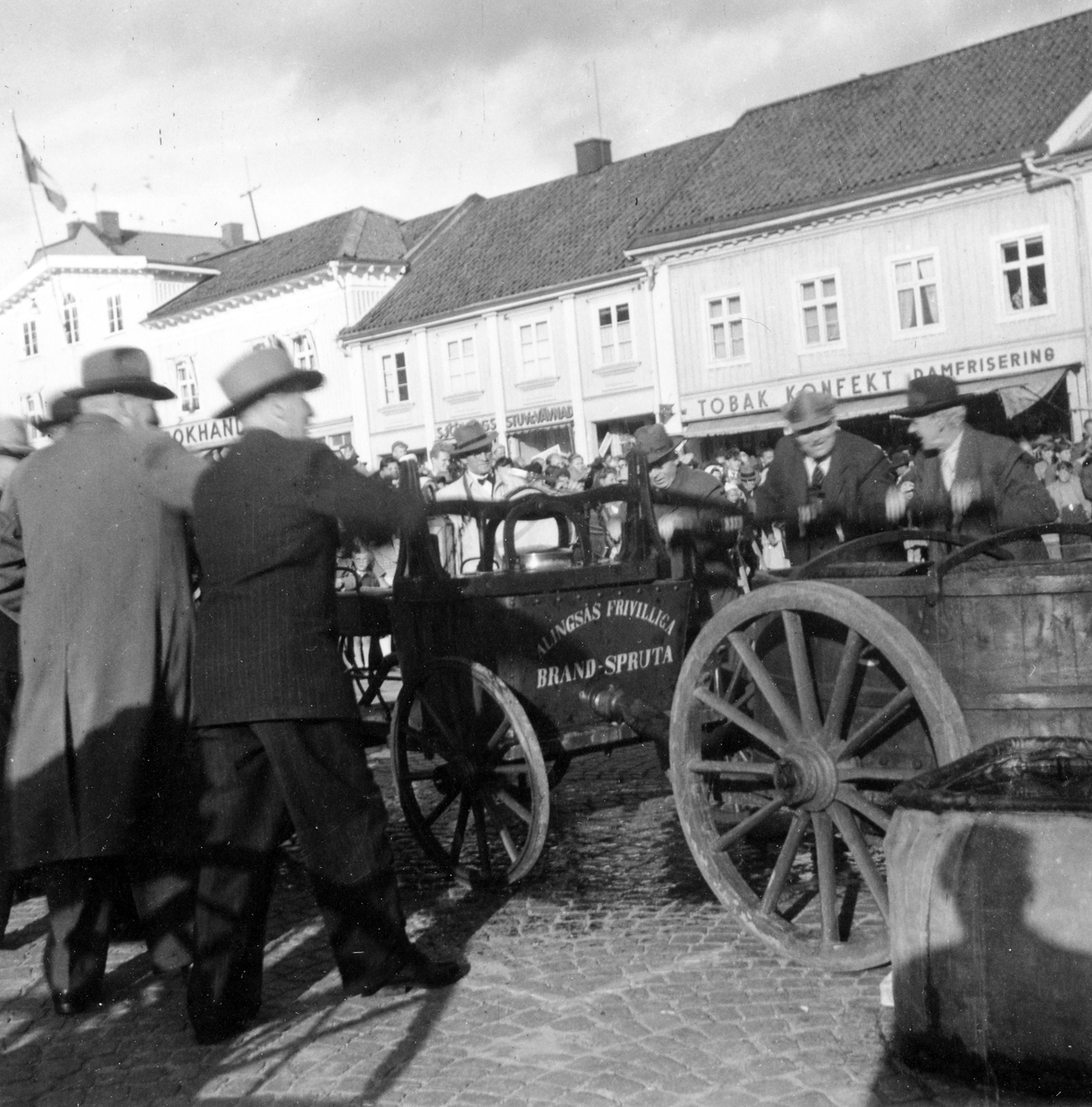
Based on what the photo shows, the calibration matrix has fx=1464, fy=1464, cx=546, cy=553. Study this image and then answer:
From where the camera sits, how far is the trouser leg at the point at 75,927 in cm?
452

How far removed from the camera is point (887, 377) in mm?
27219

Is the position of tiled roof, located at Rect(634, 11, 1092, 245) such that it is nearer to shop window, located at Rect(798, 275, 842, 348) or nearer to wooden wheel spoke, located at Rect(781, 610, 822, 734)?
shop window, located at Rect(798, 275, 842, 348)

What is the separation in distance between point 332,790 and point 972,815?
6.03 ft

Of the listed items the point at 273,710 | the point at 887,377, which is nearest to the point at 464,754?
the point at 273,710

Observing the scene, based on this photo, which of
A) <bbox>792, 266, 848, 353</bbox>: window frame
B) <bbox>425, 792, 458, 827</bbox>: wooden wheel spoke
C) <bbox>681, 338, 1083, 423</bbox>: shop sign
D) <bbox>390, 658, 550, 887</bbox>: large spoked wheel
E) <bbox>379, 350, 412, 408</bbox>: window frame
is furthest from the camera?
<bbox>379, 350, 412, 408</bbox>: window frame

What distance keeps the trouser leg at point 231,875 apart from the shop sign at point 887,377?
19520 mm

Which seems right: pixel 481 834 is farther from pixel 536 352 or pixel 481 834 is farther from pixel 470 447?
pixel 536 352

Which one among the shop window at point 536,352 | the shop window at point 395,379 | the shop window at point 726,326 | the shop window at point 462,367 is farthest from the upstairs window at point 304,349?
the shop window at point 726,326

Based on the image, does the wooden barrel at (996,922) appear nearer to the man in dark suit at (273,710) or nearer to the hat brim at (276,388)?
the man in dark suit at (273,710)

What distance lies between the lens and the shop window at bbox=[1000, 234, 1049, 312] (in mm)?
25375

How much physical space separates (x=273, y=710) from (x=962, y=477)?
314cm

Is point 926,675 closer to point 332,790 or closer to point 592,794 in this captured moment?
point 332,790

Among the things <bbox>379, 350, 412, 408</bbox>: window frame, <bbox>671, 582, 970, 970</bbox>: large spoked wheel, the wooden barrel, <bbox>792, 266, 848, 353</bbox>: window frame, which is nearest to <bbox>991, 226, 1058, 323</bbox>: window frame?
<bbox>792, 266, 848, 353</bbox>: window frame

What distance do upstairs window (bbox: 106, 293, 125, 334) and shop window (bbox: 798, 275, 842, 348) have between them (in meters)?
23.1
